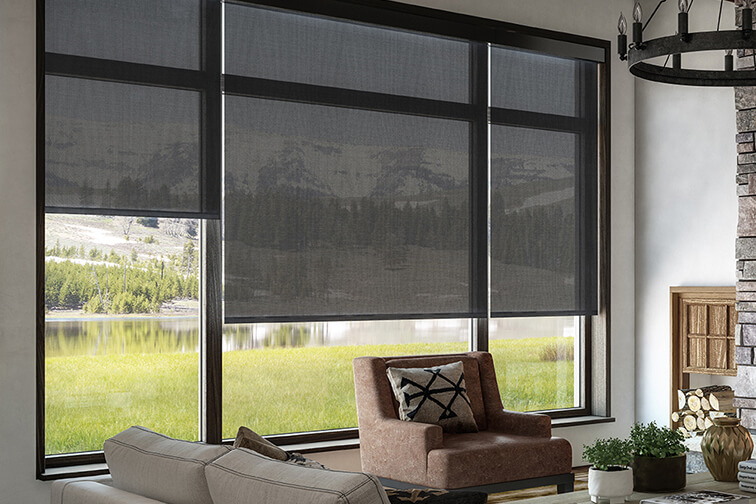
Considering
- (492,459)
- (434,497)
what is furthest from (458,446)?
(434,497)

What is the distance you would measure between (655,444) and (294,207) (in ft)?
8.12

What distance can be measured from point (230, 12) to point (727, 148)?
3.48m

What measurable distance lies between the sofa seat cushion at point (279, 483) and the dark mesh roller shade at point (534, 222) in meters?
4.04

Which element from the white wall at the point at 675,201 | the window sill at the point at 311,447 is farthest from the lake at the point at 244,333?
the white wall at the point at 675,201

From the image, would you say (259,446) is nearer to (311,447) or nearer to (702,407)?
(311,447)

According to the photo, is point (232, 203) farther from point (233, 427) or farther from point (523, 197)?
point (523, 197)

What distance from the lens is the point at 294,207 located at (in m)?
5.14

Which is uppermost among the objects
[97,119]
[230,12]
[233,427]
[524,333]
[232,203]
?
[230,12]

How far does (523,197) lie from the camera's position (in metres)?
6.10

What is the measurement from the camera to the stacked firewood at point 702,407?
5.61m

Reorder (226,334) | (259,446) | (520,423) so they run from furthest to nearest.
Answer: (226,334), (520,423), (259,446)

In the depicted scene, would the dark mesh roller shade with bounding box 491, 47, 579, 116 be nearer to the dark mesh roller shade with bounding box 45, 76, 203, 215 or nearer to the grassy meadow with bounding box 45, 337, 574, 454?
the grassy meadow with bounding box 45, 337, 574, 454

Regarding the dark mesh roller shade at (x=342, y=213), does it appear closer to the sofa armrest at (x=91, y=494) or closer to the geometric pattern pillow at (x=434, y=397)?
the geometric pattern pillow at (x=434, y=397)

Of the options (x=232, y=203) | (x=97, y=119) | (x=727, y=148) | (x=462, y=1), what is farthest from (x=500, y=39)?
(x=97, y=119)
